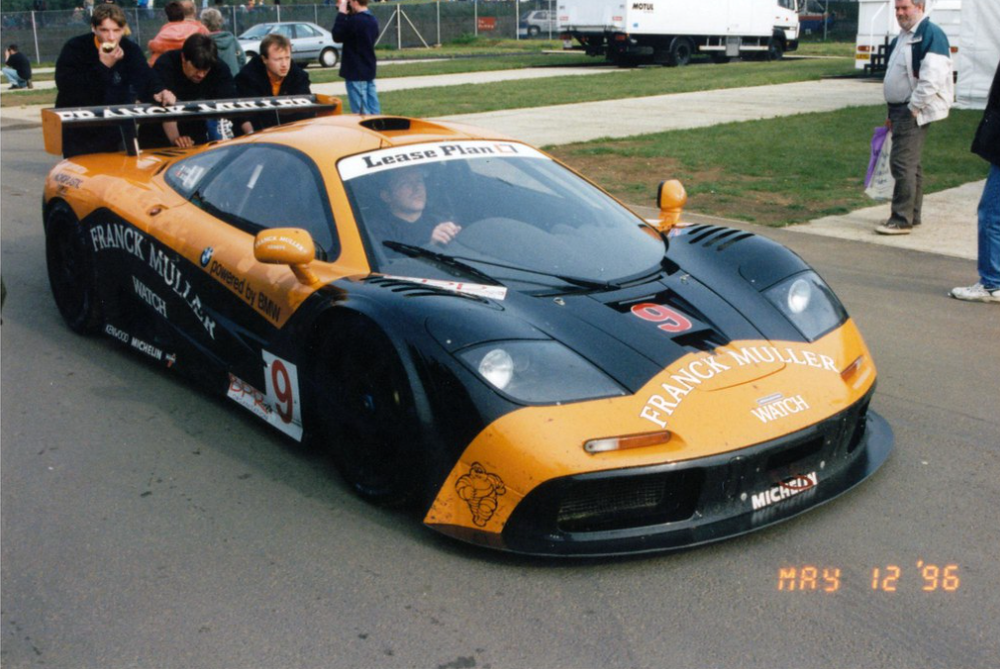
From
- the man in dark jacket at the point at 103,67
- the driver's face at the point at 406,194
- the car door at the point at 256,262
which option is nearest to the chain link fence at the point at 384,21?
the man in dark jacket at the point at 103,67

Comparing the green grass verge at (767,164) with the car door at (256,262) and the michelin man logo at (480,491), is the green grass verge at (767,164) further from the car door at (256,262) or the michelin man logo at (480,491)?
the michelin man logo at (480,491)

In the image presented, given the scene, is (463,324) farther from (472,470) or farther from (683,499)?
(683,499)

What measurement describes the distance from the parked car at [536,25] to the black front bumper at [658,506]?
4928 centimetres

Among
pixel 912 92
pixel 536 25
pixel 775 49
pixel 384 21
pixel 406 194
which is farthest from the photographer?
pixel 536 25

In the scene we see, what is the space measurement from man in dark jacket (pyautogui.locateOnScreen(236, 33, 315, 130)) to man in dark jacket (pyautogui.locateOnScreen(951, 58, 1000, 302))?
4.55 m

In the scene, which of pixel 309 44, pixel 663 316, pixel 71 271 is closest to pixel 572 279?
pixel 663 316

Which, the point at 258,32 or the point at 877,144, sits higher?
the point at 258,32

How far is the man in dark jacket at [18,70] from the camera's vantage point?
87.5 ft

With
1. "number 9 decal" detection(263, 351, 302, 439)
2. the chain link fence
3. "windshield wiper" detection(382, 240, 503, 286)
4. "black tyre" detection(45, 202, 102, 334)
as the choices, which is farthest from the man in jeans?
the chain link fence

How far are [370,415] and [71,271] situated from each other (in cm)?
285

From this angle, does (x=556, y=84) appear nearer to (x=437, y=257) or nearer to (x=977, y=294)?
(x=977, y=294)

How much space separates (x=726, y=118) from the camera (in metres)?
16.4

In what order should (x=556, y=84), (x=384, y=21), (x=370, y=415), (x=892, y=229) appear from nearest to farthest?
(x=370, y=415), (x=892, y=229), (x=556, y=84), (x=384, y=21)

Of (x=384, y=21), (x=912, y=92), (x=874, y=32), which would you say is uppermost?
(x=384, y=21)
